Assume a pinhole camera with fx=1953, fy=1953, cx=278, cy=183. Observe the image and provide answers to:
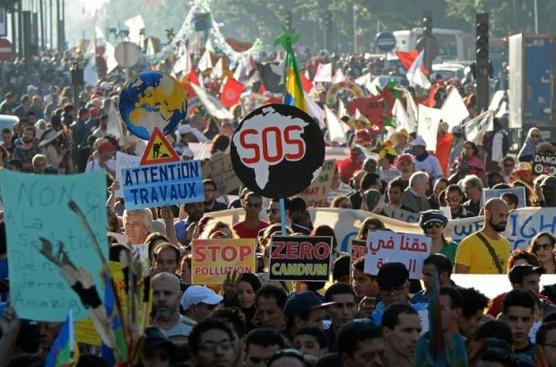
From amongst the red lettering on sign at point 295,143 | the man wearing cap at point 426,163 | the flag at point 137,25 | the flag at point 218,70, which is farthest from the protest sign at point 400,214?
the flag at point 137,25

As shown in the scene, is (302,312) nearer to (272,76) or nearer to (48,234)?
(48,234)

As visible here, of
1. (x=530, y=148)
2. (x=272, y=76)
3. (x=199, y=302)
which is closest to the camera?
(x=199, y=302)

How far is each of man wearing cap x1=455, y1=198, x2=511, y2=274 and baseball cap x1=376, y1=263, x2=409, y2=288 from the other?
2171 mm

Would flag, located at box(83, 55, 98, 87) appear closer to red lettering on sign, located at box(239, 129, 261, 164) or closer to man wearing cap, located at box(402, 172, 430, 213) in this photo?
man wearing cap, located at box(402, 172, 430, 213)

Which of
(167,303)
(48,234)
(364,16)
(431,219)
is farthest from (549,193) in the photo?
(364,16)

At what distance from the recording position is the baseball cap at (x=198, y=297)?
1053cm

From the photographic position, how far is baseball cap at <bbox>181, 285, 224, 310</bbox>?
10534 millimetres

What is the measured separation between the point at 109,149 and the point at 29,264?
37.3ft

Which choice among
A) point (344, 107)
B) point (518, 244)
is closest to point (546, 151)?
point (518, 244)

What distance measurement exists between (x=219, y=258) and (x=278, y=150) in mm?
1367

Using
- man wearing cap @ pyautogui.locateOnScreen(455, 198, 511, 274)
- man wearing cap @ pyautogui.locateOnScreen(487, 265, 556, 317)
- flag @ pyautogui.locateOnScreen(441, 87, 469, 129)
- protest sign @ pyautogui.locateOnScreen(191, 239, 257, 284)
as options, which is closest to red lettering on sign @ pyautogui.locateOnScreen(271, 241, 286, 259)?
protest sign @ pyautogui.locateOnScreen(191, 239, 257, 284)

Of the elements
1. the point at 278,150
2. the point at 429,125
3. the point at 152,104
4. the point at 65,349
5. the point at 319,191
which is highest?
the point at 429,125

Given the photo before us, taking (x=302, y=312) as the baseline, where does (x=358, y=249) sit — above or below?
Answer: above

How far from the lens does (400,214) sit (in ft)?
52.0
